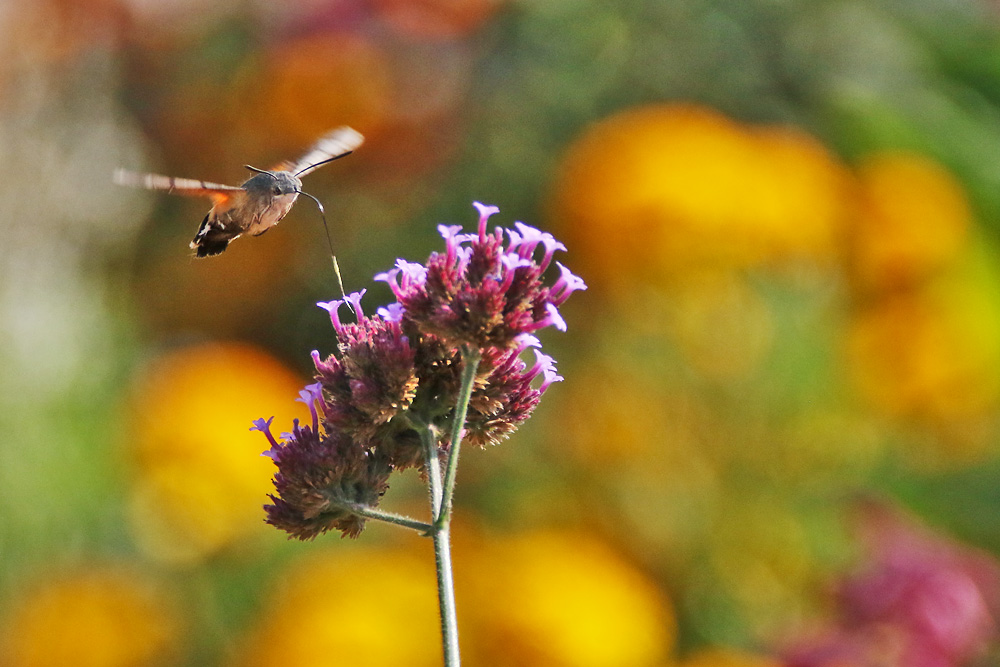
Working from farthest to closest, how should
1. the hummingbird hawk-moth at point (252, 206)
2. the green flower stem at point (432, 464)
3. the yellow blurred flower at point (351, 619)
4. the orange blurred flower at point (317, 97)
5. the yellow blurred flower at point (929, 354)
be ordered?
the orange blurred flower at point (317, 97), the yellow blurred flower at point (929, 354), the yellow blurred flower at point (351, 619), the hummingbird hawk-moth at point (252, 206), the green flower stem at point (432, 464)

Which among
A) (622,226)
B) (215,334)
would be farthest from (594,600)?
(215,334)

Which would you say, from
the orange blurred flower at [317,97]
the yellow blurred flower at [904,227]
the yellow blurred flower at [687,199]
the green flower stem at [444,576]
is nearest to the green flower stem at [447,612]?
the green flower stem at [444,576]

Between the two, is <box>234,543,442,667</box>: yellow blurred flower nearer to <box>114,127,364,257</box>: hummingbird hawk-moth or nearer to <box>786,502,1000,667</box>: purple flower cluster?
<box>786,502,1000,667</box>: purple flower cluster

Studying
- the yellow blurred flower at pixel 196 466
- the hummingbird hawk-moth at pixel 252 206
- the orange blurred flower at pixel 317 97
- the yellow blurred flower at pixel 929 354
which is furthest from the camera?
the orange blurred flower at pixel 317 97

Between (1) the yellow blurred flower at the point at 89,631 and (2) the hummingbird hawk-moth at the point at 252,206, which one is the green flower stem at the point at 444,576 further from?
(1) the yellow blurred flower at the point at 89,631

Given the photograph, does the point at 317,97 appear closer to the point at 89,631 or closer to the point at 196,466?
the point at 196,466

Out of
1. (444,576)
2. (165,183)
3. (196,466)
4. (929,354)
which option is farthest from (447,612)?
(929,354)

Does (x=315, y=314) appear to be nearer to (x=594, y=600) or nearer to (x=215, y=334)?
(x=215, y=334)
